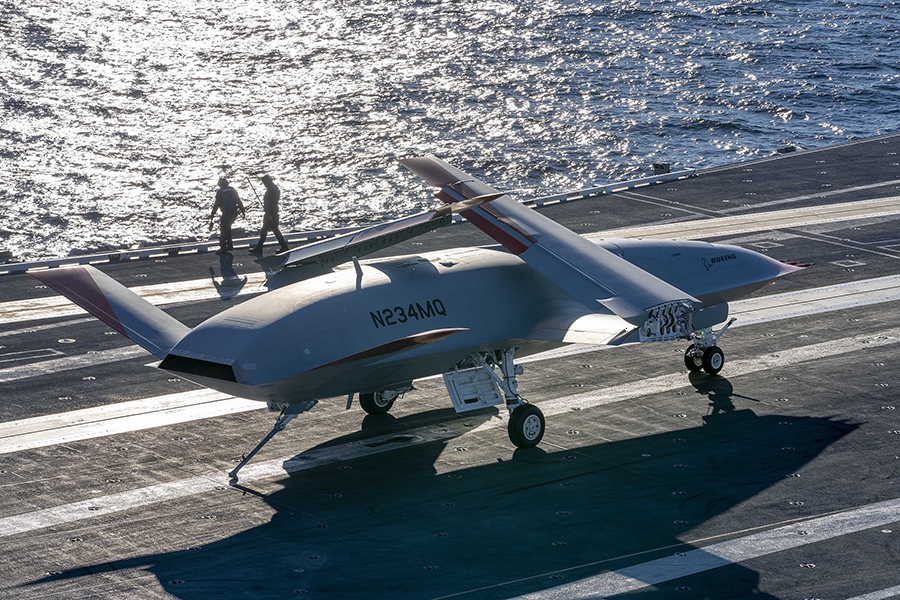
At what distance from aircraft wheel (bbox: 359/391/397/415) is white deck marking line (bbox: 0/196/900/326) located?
10552mm

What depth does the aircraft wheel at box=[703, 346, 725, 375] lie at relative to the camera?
27.2 metres

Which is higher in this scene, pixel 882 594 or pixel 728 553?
pixel 728 553

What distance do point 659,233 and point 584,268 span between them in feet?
66.7

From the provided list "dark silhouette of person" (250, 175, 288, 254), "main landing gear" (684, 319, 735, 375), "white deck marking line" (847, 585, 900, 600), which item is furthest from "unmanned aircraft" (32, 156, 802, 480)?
"dark silhouette of person" (250, 175, 288, 254)

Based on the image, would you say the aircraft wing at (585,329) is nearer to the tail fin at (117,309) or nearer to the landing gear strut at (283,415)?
the landing gear strut at (283,415)

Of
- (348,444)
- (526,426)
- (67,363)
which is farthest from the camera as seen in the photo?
(67,363)

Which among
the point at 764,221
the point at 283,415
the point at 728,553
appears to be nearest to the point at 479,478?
the point at 283,415

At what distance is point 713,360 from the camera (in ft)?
89.4

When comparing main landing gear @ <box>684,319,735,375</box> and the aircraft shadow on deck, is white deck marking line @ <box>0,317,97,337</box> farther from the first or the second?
main landing gear @ <box>684,319,735,375</box>

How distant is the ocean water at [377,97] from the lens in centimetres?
6372

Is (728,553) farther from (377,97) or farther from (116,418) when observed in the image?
(377,97)

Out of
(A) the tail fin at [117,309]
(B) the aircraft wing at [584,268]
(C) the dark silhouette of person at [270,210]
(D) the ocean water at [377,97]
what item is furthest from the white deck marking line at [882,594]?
(D) the ocean water at [377,97]

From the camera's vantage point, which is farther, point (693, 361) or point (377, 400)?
point (693, 361)

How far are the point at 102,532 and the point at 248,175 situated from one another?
48.9 m
